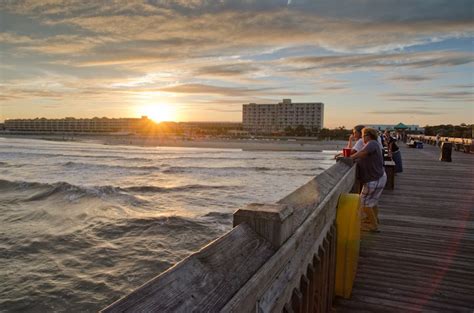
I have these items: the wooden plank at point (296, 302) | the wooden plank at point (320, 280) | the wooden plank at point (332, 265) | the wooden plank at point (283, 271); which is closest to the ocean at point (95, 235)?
the wooden plank at point (332, 265)

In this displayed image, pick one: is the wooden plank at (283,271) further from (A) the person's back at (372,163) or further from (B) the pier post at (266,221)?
(A) the person's back at (372,163)

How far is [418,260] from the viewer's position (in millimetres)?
5148

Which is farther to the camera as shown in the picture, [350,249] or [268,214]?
[350,249]

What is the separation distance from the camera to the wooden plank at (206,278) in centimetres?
128

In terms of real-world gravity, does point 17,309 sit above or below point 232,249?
below

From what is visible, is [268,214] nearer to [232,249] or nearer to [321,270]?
[232,249]

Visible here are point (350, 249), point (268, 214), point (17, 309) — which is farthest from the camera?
point (17, 309)

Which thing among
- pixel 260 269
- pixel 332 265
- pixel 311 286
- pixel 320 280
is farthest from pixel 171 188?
pixel 260 269

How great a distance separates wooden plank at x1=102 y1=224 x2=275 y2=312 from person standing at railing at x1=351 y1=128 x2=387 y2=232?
180 inches

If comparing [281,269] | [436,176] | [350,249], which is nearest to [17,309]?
[350,249]

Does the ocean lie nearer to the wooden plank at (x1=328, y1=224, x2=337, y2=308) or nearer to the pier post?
the wooden plank at (x1=328, y1=224, x2=337, y2=308)

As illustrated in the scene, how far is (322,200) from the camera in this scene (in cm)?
343

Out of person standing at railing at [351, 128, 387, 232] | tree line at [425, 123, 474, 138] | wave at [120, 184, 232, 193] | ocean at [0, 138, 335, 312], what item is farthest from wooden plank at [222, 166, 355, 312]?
tree line at [425, 123, 474, 138]

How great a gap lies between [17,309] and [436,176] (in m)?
13.7
